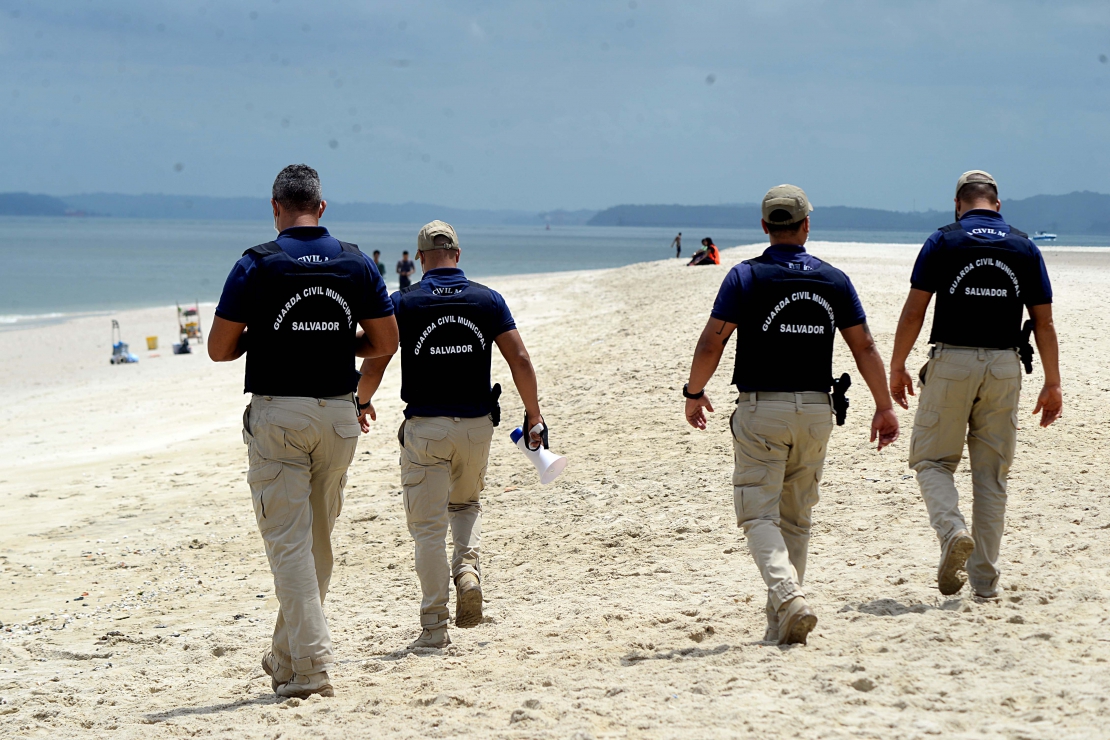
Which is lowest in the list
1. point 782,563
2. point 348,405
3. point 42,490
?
point 42,490

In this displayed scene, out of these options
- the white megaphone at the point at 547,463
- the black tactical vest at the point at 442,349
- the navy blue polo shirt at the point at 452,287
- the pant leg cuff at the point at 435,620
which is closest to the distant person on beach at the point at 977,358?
the white megaphone at the point at 547,463

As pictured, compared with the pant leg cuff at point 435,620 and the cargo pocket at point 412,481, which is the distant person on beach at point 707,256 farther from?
the pant leg cuff at point 435,620

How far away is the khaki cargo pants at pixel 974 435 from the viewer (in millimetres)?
5016

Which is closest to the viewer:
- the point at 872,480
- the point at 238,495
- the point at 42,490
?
the point at 872,480

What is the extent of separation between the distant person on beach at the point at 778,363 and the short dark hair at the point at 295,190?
1911 millimetres

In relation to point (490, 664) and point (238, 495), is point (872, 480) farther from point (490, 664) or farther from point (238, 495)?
point (238, 495)

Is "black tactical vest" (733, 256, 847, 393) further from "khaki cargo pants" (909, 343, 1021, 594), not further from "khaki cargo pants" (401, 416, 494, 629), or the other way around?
"khaki cargo pants" (401, 416, 494, 629)

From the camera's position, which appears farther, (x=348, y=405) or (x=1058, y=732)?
(x=348, y=405)

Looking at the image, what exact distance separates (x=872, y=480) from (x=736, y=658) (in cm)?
371

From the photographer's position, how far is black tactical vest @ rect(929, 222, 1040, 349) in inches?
199

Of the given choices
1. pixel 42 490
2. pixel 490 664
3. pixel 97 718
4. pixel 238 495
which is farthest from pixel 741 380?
pixel 42 490

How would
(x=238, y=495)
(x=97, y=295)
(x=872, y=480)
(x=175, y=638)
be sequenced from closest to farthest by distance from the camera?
(x=175, y=638) < (x=872, y=480) < (x=238, y=495) < (x=97, y=295)

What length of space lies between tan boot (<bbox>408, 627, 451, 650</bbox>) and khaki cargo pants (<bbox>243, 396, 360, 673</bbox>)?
768mm

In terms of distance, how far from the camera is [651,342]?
1420 centimetres
